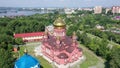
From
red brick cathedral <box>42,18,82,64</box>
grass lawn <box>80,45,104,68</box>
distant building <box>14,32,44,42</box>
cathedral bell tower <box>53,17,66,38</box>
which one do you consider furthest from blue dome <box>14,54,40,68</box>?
Answer: distant building <box>14,32,44,42</box>

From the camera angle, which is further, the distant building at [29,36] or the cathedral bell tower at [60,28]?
the distant building at [29,36]

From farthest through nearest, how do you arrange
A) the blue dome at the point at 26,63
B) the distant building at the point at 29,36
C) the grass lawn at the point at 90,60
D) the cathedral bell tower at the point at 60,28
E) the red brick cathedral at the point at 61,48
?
the distant building at the point at 29,36
the cathedral bell tower at the point at 60,28
the grass lawn at the point at 90,60
the red brick cathedral at the point at 61,48
the blue dome at the point at 26,63

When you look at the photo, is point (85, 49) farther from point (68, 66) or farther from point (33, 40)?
point (33, 40)

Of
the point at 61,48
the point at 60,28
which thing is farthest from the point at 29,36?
the point at 61,48

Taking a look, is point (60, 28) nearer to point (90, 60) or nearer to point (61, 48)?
point (61, 48)

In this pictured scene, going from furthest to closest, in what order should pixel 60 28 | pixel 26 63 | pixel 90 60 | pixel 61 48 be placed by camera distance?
pixel 60 28, pixel 90 60, pixel 61 48, pixel 26 63

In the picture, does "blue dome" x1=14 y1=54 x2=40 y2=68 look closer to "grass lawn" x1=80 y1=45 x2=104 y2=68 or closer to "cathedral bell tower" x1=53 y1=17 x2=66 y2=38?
"grass lawn" x1=80 y1=45 x2=104 y2=68

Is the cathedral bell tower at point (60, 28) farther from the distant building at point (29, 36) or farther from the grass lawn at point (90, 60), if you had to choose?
the distant building at point (29, 36)

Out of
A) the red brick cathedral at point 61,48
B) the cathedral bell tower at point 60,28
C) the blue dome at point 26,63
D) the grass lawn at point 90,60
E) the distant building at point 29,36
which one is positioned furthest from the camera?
the distant building at point 29,36

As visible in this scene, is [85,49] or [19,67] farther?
[85,49]

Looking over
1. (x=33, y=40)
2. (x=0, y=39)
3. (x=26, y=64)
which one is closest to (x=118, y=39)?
(x=33, y=40)

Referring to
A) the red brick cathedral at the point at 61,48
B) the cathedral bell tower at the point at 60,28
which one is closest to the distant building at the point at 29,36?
the red brick cathedral at the point at 61,48
